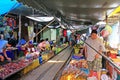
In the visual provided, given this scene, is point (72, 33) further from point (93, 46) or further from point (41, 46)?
point (41, 46)

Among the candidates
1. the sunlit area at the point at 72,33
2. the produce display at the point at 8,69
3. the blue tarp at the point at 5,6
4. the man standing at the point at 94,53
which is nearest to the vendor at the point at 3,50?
the sunlit area at the point at 72,33

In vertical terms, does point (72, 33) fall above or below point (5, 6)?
below

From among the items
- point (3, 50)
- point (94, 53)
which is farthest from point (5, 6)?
point (94, 53)

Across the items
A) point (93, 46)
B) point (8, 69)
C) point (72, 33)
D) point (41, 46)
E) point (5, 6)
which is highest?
point (5, 6)

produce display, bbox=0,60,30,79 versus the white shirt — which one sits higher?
the white shirt

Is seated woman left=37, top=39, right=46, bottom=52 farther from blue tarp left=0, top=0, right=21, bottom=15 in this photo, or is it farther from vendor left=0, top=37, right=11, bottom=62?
blue tarp left=0, top=0, right=21, bottom=15

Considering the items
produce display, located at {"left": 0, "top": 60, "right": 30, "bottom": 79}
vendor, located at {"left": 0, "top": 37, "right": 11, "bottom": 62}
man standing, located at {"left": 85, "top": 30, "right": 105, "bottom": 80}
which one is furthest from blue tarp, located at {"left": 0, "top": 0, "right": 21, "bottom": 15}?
man standing, located at {"left": 85, "top": 30, "right": 105, "bottom": 80}

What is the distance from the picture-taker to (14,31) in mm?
10258

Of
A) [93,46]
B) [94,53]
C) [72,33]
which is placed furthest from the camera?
[72,33]

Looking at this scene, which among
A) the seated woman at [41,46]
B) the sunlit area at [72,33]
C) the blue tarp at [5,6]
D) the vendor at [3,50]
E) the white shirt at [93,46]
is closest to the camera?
the sunlit area at [72,33]

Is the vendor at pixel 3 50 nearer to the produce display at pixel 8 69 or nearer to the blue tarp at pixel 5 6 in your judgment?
the produce display at pixel 8 69

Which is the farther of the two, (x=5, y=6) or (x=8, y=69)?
(x=8, y=69)

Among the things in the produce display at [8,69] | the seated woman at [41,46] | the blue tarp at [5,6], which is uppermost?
the blue tarp at [5,6]

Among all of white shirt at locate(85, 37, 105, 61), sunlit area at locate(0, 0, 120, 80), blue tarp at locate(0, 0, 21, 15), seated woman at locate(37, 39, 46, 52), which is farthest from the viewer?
seated woman at locate(37, 39, 46, 52)
